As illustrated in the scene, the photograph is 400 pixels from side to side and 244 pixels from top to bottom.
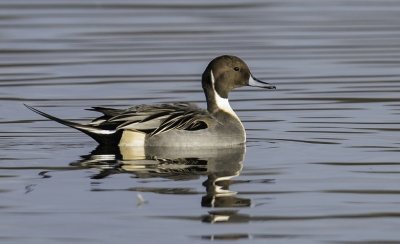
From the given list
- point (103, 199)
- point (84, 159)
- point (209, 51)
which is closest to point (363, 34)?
point (209, 51)

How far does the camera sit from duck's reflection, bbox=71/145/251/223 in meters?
6.75

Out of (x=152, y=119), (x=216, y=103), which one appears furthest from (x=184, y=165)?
(x=216, y=103)

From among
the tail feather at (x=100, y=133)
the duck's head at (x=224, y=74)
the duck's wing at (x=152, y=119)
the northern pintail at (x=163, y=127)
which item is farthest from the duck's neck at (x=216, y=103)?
the tail feather at (x=100, y=133)

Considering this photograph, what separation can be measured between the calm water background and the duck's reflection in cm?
6

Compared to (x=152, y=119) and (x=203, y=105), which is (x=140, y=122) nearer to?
(x=152, y=119)

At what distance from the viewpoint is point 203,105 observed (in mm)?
11555

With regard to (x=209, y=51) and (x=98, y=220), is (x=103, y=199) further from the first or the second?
(x=209, y=51)

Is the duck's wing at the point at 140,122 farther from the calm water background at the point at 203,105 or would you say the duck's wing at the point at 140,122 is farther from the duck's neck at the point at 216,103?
the duck's neck at the point at 216,103

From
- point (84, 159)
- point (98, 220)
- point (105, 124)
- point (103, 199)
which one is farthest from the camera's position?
point (105, 124)

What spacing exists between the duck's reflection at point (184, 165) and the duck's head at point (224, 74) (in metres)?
0.82

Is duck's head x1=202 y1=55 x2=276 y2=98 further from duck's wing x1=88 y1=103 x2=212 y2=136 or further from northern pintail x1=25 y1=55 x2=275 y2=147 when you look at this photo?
duck's wing x1=88 y1=103 x2=212 y2=136

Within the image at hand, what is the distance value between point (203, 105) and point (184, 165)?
3461 mm

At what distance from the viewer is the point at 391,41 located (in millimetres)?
15922

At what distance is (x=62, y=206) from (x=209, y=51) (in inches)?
355
